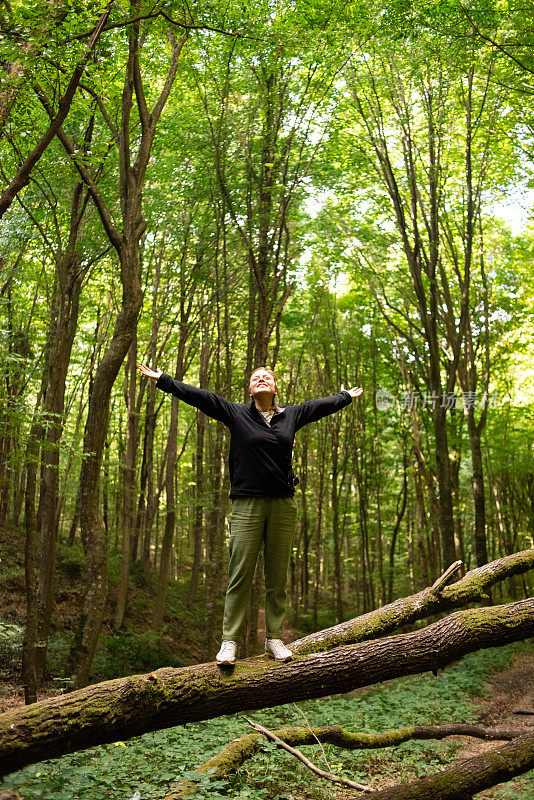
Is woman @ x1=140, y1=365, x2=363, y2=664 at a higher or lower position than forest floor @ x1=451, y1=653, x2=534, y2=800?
higher

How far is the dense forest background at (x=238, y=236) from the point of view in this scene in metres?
7.29

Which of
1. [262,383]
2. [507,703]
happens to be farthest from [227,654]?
[507,703]

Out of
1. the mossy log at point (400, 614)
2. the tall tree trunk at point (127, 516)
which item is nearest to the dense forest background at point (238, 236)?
the tall tree trunk at point (127, 516)

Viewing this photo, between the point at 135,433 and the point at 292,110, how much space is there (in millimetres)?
7643

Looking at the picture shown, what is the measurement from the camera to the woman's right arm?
3938 mm

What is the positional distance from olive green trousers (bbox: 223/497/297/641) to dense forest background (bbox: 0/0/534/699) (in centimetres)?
325

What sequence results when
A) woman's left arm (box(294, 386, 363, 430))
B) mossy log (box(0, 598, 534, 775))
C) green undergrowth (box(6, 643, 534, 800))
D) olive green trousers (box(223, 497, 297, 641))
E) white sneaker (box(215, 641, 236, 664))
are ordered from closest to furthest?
→ mossy log (box(0, 598, 534, 775)) < white sneaker (box(215, 641, 236, 664)) < olive green trousers (box(223, 497, 297, 641)) < woman's left arm (box(294, 386, 363, 430)) < green undergrowth (box(6, 643, 534, 800))

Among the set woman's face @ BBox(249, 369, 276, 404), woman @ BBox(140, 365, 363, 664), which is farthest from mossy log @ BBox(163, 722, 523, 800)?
woman's face @ BBox(249, 369, 276, 404)

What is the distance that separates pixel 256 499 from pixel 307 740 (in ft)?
6.07

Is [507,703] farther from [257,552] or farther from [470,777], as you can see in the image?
[257,552]

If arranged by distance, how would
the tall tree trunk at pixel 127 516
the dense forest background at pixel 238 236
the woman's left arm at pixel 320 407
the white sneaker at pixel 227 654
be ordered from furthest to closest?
the tall tree trunk at pixel 127 516 < the dense forest background at pixel 238 236 < the woman's left arm at pixel 320 407 < the white sneaker at pixel 227 654

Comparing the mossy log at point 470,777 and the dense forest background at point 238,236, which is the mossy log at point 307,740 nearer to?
the mossy log at point 470,777

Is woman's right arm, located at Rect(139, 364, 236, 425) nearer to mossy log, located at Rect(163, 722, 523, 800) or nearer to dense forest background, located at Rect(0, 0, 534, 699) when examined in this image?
mossy log, located at Rect(163, 722, 523, 800)

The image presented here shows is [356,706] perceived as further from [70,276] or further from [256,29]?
[256,29]
